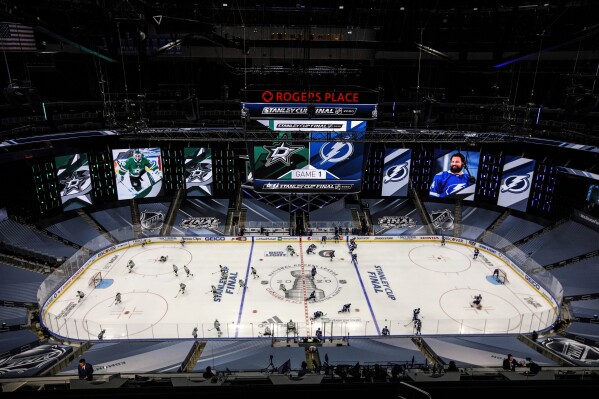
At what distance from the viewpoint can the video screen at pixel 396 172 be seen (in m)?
26.0

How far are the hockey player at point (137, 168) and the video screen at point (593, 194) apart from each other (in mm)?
24593

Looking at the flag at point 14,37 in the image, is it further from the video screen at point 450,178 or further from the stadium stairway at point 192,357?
the video screen at point 450,178

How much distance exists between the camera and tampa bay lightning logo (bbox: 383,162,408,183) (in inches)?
1032

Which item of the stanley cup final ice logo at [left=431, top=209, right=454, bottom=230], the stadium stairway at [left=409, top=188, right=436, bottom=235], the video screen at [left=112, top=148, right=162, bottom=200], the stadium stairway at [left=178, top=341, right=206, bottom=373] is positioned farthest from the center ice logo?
the video screen at [left=112, top=148, right=162, bottom=200]

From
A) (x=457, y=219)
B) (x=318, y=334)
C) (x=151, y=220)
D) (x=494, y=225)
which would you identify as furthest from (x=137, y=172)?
(x=494, y=225)

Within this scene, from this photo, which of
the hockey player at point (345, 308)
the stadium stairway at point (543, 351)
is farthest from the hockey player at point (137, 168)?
the stadium stairway at point (543, 351)

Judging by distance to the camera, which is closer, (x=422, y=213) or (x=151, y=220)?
(x=151, y=220)

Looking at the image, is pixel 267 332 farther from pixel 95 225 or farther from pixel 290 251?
pixel 95 225

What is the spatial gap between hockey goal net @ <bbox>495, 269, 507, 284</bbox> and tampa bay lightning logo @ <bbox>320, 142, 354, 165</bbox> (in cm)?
911

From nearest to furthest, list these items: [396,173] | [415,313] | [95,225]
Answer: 1. [415,313]
2. [95,225]
3. [396,173]

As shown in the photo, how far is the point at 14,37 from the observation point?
19719mm

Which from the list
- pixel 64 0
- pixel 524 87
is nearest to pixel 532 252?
pixel 524 87

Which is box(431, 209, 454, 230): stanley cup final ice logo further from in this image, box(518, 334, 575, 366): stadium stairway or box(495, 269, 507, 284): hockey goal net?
box(518, 334, 575, 366): stadium stairway

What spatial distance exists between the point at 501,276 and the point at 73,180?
23.5 metres
